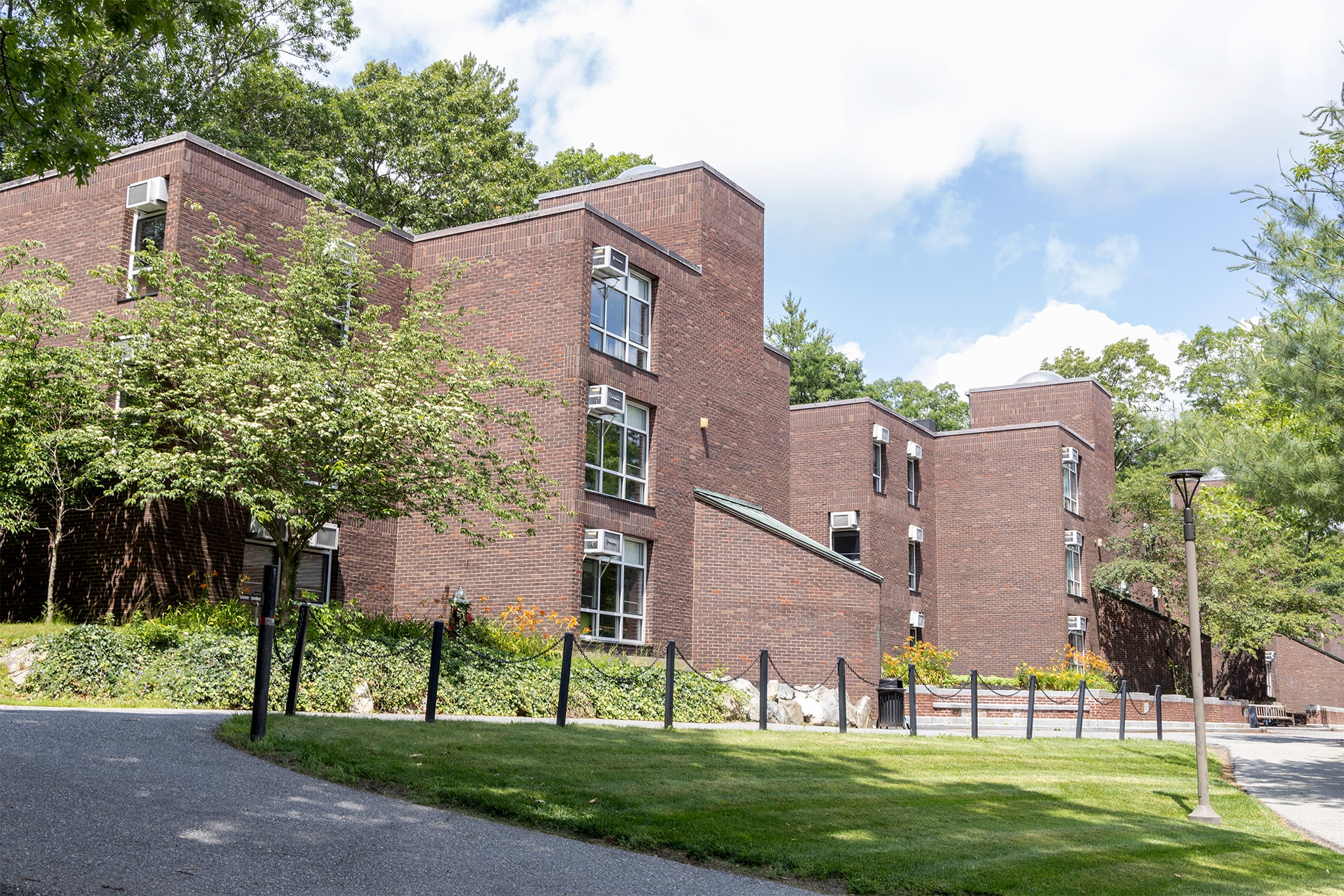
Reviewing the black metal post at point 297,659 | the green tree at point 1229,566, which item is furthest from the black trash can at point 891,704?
the green tree at point 1229,566

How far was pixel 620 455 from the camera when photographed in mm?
25062

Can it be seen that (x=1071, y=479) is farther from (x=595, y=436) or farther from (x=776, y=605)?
(x=595, y=436)

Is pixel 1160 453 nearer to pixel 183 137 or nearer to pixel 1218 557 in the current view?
pixel 1218 557

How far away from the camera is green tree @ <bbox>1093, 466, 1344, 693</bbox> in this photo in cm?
3878

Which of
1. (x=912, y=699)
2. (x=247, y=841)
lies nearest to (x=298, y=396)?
(x=912, y=699)


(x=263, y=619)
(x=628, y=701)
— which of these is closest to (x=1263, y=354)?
(x=628, y=701)

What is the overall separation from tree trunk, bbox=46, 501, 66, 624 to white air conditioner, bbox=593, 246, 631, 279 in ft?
34.7

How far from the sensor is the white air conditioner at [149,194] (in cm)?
2112

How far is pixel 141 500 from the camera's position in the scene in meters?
19.8

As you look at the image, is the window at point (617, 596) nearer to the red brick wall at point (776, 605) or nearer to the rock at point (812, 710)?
the red brick wall at point (776, 605)

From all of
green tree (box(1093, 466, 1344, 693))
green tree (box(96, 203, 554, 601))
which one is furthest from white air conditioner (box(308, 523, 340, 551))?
green tree (box(1093, 466, 1344, 693))

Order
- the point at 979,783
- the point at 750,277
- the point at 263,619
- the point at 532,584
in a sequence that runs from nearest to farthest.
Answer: the point at 263,619 → the point at 979,783 → the point at 532,584 → the point at 750,277

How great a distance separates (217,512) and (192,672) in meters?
6.82

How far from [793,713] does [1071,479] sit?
2239cm
